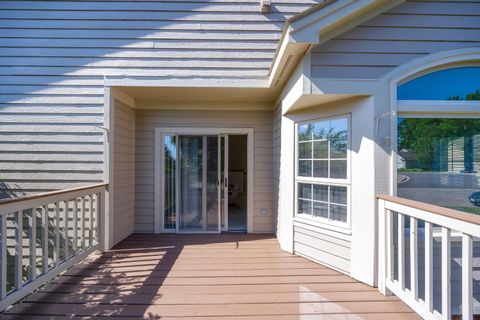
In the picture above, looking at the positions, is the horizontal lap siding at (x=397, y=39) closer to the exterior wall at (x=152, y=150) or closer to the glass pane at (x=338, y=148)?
the glass pane at (x=338, y=148)

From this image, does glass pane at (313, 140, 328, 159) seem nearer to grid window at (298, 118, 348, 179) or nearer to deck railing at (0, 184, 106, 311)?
grid window at (298, 118, 348, 179)

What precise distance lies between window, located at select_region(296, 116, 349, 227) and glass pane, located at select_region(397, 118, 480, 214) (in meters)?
0.59

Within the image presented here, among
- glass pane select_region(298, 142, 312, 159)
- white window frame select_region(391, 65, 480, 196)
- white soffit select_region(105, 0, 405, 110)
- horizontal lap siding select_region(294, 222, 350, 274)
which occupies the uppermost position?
white soffit select_region(105, 0, 405, 110)

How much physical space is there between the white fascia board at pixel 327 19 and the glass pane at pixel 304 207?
2019 millimetres

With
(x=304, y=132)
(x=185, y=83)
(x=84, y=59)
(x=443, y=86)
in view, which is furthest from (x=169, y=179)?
(x=443, y=86)

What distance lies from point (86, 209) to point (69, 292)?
147 cm

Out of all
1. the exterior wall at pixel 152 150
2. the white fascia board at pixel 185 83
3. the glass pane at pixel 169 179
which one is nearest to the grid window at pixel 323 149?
the white fascia board at pixel 185 83

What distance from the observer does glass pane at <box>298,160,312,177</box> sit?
376cm

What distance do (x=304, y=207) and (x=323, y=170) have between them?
626mm

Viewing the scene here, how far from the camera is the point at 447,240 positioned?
201 centimetres

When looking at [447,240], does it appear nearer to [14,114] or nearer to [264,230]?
[264,230]

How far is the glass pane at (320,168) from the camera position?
354cm

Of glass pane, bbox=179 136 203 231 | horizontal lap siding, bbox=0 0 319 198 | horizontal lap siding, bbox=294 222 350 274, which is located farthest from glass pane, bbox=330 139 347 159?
glass pane, bbox=179 136 203 231

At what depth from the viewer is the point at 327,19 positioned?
2.73 meters
